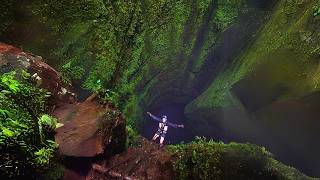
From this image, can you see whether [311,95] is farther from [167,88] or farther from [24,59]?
[24,59]

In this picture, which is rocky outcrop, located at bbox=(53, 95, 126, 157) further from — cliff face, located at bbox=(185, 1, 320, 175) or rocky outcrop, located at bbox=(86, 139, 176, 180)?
cliff face, located at bbox=(185, 1, 320, 175)

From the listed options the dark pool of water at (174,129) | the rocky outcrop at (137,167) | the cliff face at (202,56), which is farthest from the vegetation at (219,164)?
the dark pool of water at (174,129)

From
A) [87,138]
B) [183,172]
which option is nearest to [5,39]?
[87,138]

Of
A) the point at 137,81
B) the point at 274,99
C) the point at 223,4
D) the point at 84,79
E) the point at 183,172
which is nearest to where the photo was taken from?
the point at 183,172

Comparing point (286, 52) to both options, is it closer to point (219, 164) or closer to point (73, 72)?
point (219, 164)

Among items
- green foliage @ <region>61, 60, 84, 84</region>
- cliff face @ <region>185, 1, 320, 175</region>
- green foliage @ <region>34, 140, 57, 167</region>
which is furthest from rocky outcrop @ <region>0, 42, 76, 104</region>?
cliff face @ <region>185, 1, 320, 175</region>

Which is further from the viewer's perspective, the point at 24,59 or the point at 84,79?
the point at 84,79

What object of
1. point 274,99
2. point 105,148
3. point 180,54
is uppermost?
point 180,54
